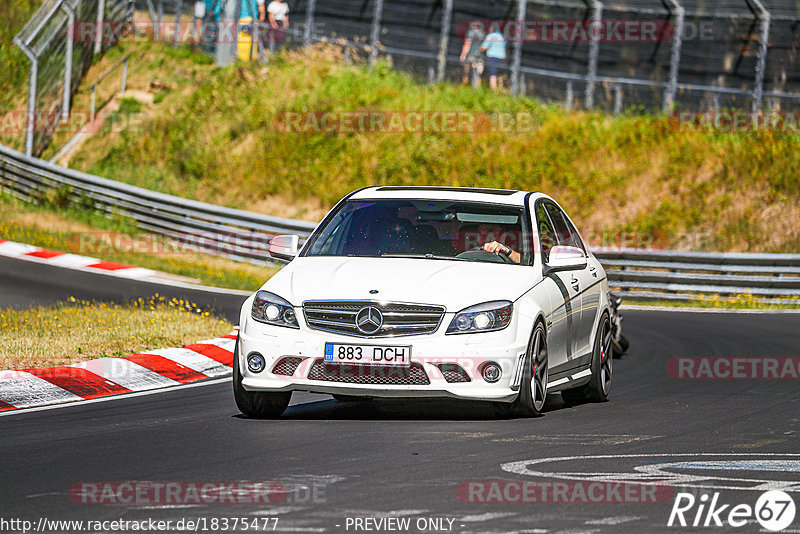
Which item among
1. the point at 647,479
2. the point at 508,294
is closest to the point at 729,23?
the point at 508,294

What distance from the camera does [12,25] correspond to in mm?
37844

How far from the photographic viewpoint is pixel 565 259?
9781 millimetres

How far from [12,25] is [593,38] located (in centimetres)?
1767

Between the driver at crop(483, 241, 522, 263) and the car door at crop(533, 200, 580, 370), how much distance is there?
17 centimetres

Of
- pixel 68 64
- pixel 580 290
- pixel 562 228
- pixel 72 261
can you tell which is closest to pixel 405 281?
pixel 580 290

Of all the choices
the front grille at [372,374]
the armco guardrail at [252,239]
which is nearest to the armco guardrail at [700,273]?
the armco guardrail at [252,239]

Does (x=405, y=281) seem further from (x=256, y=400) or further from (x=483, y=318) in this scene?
(x=256, y=400)

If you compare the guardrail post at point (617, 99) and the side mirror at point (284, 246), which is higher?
the guardrail post at point (617, 99)

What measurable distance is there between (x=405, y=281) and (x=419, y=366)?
61cm

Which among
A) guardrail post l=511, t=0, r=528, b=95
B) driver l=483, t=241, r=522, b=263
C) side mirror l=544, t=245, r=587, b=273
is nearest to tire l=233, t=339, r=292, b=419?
driver l=483, t=241, r=522, b=263

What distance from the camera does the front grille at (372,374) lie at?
8766 mm

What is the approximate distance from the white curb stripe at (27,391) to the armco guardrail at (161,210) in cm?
1528

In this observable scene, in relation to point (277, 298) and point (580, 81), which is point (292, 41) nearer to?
point (580, 81)

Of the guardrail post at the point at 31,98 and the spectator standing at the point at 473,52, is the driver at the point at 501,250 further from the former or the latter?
the guardrail post at the point at 31,98
